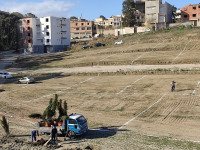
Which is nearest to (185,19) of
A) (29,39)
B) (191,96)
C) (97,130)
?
(29,39)

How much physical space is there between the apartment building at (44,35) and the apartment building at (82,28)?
19.0 meters

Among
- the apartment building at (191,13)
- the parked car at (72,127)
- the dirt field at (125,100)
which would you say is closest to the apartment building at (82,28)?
the apartment building at (191,13)

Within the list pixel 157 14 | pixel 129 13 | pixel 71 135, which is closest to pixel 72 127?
pixel 71 135

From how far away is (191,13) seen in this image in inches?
3777

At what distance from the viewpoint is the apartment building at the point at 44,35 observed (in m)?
92.8

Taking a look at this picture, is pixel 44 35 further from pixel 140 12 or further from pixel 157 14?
pixel 157 14

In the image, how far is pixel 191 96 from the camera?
28.4 metres

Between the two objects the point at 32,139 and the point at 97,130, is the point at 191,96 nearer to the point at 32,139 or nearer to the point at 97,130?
the point at 97,130

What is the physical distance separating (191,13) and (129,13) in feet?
73.4

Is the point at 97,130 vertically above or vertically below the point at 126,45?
below

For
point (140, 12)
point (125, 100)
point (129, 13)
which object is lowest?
point (125, 100)

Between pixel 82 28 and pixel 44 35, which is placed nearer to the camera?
pixel 44 35

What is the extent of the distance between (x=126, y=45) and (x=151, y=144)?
5781 cm

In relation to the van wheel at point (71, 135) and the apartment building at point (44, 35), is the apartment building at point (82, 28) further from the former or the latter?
the van wheel at point (71, 135)
